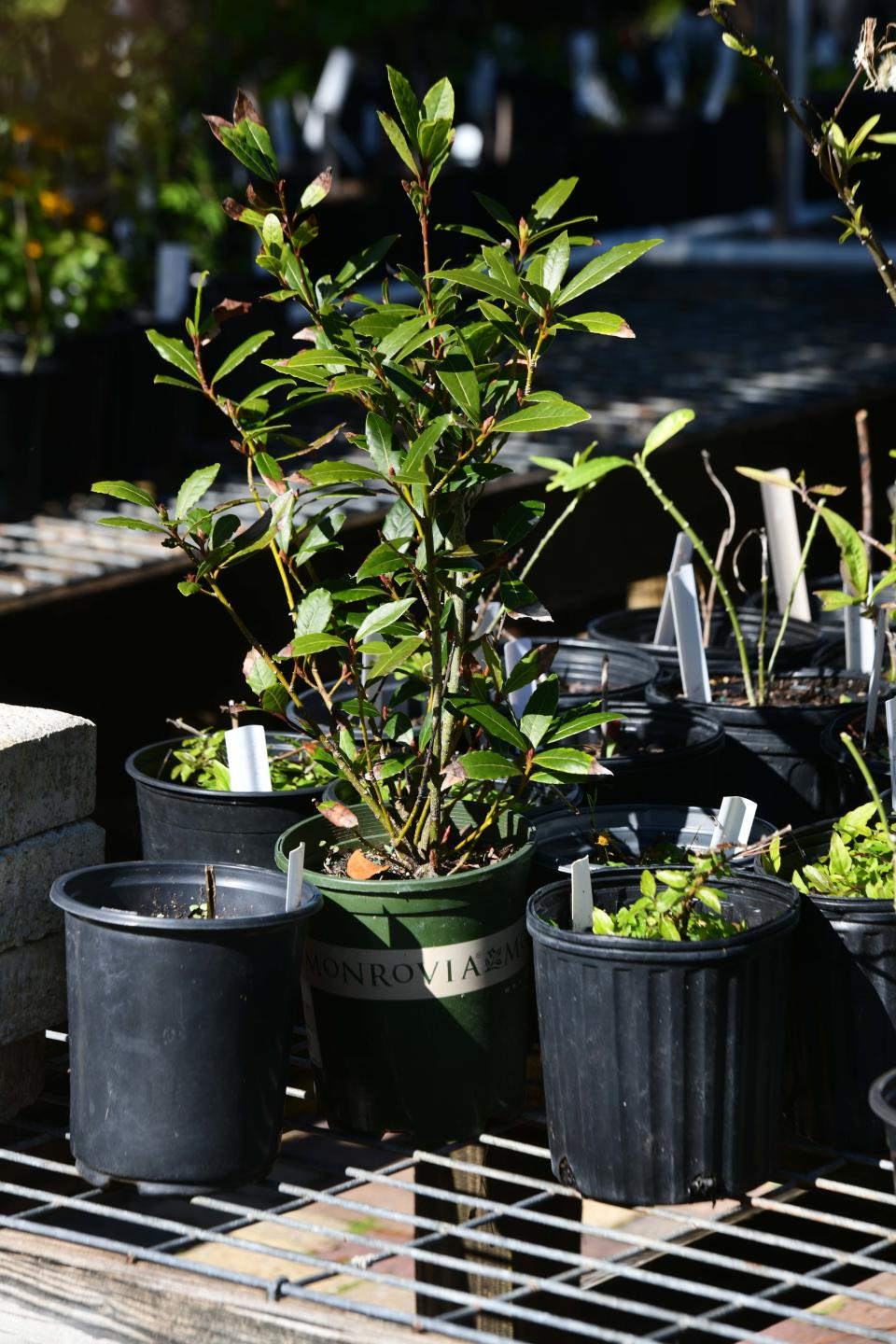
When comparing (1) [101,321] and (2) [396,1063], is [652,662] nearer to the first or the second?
(2) [396,1063]

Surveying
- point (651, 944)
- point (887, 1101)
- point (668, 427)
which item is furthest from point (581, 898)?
point (668, 427)

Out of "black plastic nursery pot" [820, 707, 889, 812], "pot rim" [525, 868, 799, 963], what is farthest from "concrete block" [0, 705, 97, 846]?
"black plastic nursery pot" [820, 707, 889, 812]

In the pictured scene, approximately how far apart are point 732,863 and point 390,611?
45cm

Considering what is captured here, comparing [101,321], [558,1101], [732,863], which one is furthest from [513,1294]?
[101,321]

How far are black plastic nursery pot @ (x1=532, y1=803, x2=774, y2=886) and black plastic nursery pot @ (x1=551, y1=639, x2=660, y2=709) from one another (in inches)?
18.8

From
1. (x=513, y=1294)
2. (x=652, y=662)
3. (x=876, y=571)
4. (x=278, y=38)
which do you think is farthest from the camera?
(x=278, y=38)

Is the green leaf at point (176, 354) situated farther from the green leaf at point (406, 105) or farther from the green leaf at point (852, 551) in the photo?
the green leaf at point (852, 551)

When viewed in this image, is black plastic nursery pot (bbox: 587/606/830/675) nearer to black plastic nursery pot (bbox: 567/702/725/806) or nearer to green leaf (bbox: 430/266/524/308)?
black plastic nursery pot (bbox: 567/702/725/806)

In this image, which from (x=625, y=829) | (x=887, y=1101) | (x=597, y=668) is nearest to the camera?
(x=887, y=1101)

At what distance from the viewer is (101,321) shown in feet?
13.2

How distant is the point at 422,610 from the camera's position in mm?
1778

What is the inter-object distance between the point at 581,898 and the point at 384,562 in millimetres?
370

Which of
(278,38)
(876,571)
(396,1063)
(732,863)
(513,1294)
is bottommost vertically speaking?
(513,1294)

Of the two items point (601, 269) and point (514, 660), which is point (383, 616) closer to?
point (601, 269)
